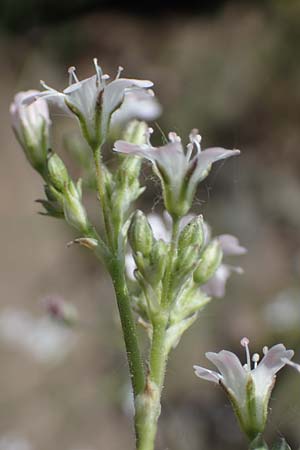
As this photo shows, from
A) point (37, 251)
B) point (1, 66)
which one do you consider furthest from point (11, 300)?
point (1, 66)

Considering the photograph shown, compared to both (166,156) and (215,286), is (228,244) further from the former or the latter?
(166,156)

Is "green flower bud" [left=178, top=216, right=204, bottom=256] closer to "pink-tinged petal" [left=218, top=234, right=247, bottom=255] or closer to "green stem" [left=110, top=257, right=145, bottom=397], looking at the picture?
"green stem" [left=110, top=257, right=145, bottom=397]

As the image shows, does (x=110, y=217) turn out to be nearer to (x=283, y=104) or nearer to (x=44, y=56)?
(x=283, y=104)

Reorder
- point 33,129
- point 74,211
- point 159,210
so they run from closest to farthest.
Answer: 1. point 74,211
2. point 33,129
3. point 159,210

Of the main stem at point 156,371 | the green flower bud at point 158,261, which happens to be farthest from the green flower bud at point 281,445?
the green flower bud at point 158,261

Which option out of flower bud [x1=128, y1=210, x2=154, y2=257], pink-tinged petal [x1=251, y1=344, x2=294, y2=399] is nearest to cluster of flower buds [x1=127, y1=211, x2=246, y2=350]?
flower bud [x1=128, y1=210, x2=154, y2=257]

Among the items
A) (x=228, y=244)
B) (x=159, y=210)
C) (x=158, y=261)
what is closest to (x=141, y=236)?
(x=158, y=261)
